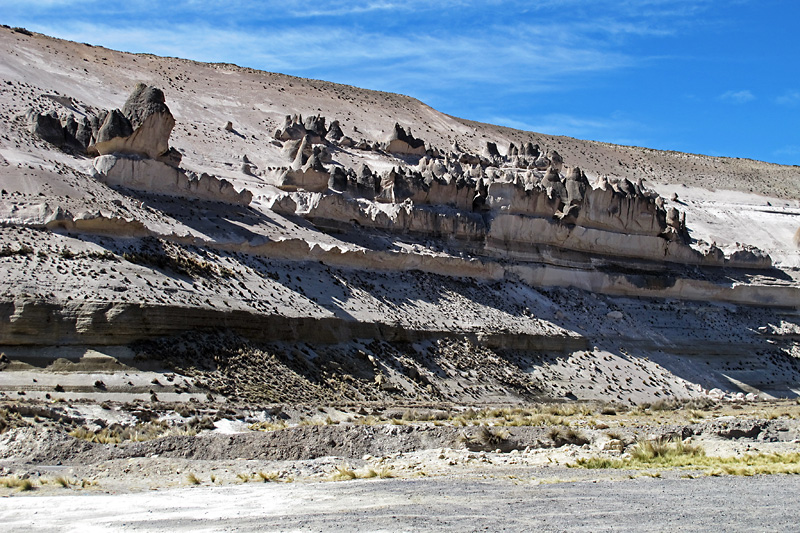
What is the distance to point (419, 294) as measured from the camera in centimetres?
3912

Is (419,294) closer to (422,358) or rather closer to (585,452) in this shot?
(422,358)

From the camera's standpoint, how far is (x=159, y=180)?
37.4 m

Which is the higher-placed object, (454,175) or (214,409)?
(454,175)

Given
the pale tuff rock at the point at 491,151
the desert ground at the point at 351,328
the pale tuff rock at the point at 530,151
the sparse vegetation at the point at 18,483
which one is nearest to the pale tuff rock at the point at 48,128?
the desert ground at the point at 351,328

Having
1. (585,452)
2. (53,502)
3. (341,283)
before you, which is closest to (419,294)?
(341,283)

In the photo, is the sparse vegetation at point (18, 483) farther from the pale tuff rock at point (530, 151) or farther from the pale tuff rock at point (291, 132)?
the pale tuff rock at point (530, 151)

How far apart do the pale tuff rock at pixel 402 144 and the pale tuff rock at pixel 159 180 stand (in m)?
23.4

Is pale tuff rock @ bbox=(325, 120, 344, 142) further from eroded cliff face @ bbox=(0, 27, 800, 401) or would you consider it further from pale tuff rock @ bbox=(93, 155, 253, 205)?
pale tuff rock @ bbox=(93, 155, 253, 205)

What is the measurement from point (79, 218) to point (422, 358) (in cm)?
1292

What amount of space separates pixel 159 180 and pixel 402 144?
27039 millimetres

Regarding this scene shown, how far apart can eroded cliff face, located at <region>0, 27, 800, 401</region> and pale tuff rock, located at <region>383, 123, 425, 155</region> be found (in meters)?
0.37

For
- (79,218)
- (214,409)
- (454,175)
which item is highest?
(454,175)

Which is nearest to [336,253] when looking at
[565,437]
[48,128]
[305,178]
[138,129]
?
[305,178]

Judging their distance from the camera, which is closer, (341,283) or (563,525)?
(563,525)
